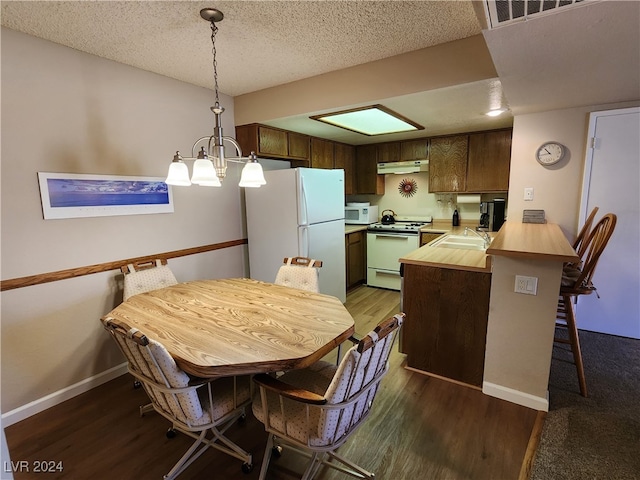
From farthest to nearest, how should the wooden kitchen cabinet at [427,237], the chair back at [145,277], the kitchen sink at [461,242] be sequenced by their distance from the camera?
the wooden kitchen cabinet at [427,237] < the kitchen sink at [461,242] < the chair back at [145,277]

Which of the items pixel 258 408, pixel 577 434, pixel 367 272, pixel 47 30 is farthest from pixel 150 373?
pixel 367 272

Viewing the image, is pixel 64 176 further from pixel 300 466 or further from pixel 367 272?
pixel 367 272

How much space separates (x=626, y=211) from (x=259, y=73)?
3348 mm

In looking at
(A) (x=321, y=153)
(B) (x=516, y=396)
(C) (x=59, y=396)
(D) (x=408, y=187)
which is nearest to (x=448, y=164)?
(D) (x=408, y=187)

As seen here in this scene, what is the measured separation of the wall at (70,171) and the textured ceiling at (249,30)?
0.20m

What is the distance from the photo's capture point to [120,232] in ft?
8.27

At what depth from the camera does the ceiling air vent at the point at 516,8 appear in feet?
3.70

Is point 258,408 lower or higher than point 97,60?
lower

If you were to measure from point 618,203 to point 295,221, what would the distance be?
2.85m

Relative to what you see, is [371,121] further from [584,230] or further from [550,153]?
[584,230]

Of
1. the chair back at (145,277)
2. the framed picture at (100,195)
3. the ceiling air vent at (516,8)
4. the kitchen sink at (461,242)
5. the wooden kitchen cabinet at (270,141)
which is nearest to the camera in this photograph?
the ceiling air vent at (516,8)

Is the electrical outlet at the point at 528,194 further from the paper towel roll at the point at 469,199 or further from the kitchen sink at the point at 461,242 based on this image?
the paper towel roll at the point at 469,199

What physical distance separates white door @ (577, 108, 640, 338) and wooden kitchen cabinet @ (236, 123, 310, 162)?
279cm

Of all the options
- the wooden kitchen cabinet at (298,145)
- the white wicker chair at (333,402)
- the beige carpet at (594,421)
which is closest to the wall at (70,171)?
the wooden kitchen cabinet at (298,145)
